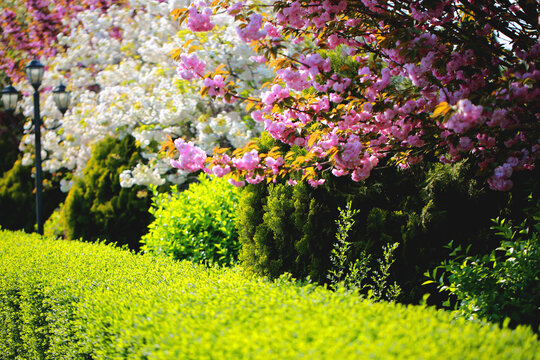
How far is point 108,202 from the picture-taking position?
34.4ft

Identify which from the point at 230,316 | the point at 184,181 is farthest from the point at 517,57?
the point at 184,181

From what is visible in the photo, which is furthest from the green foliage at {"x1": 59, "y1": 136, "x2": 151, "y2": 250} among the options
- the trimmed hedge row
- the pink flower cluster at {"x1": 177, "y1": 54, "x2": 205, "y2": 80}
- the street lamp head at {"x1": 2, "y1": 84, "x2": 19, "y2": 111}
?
the pink flower cluster at {"x1": 177, "y1": 54, "x2": 205, "y2": 80}

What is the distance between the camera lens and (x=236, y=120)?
9203mm

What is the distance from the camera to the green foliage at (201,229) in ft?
22.2

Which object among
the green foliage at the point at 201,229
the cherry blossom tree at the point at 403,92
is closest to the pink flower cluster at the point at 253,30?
the cherry blossom tree at the point at 403,92

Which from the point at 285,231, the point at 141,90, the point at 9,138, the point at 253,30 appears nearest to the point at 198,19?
the point at 253,30

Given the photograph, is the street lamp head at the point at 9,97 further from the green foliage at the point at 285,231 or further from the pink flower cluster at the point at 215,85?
the pink flower cluster at the point at 215,85

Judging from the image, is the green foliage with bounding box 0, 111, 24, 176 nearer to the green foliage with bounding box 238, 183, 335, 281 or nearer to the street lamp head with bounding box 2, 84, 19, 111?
the street lamp head with bounding box 2, 84, 19, 111

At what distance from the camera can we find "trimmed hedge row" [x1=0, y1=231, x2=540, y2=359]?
8.34ft

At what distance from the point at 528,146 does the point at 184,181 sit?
7344mm

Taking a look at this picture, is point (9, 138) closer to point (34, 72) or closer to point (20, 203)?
point (20, 203)

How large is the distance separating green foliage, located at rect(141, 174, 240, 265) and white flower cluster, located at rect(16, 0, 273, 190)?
5.99 feet

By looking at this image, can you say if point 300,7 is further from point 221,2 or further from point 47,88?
point 47,88

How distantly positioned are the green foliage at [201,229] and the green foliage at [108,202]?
10.0 ft
